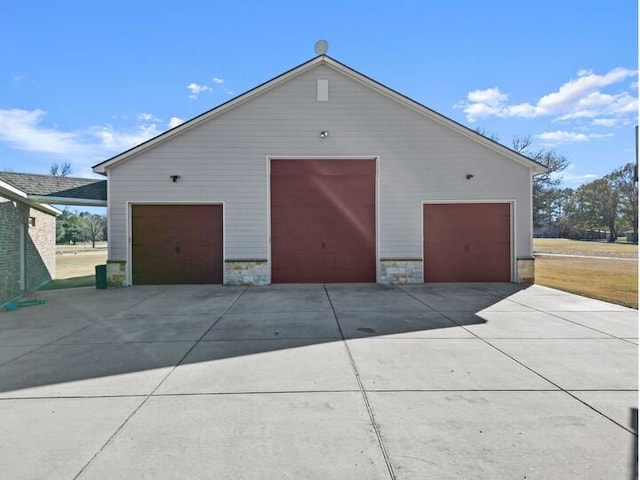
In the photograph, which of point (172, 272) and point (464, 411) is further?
point (172, 272)

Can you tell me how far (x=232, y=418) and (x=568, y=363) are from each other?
4247 mm

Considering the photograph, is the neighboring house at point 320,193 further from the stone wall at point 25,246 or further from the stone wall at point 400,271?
the stone wall at point 25,246

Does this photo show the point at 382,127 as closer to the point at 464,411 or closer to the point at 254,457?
the point at 464,411

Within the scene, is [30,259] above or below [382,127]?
below

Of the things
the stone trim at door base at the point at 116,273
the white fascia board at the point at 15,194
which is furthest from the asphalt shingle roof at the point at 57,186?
the stone trim at door base at the point at 116,273

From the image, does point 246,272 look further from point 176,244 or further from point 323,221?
point 323,221

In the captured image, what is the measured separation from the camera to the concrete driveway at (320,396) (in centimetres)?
247

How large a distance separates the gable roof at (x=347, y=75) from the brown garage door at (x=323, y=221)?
7.84ft

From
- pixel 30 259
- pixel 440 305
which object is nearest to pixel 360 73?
pixel 440 305

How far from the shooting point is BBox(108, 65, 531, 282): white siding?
1102 cm

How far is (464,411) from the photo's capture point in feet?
10.3

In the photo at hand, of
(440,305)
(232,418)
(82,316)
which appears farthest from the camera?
(440,305)

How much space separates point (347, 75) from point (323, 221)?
5065mm

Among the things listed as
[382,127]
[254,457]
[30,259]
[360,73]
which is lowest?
[254,457]
